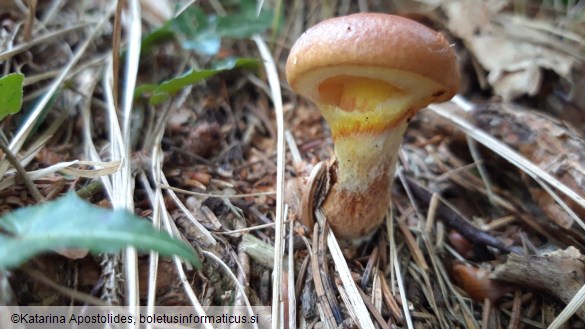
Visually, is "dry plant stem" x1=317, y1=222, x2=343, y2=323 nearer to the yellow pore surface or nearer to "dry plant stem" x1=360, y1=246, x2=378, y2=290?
"dry plant stem" x1=360, y1=246, x2=378, y2=290

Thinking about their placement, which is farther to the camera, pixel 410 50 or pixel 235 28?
pixel 235 28

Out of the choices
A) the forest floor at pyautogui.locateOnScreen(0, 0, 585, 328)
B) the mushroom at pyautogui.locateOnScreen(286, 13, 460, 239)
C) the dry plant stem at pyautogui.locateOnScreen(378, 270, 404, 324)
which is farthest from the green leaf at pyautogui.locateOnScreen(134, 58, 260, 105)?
the dry plant stem at pyautogui.locateOnScreen(378, 270, 404, 324)

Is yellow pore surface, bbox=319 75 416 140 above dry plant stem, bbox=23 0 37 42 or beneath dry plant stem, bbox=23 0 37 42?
beneath

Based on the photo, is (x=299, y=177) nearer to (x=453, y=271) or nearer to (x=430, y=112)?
(x=453, y=271)

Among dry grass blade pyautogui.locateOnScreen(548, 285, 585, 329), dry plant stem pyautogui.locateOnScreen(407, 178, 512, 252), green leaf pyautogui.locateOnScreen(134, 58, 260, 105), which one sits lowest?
dry grass blade pyautogui.locateOnScreen(548, 285, 585, 329)

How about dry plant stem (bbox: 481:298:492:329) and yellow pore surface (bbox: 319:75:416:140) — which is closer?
yellow pore surface (bbox: 319:75:416:140)

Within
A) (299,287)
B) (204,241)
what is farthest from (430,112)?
(204,241)
